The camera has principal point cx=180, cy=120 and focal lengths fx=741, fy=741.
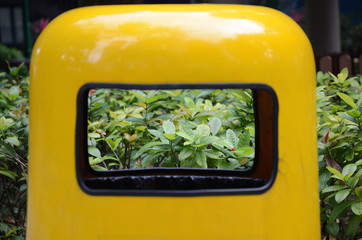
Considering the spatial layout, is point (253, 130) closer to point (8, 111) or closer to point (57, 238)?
point (57, 238)

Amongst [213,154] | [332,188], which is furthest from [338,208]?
[213,154]

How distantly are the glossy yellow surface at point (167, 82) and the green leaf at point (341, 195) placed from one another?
36 cm

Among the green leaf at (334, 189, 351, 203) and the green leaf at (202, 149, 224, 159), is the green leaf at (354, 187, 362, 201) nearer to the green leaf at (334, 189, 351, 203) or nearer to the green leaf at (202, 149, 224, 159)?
the green leaf at (334, 189, 351, 203)

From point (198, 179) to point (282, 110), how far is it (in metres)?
0.78

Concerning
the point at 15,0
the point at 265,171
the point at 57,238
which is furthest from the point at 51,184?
the point at 15,0

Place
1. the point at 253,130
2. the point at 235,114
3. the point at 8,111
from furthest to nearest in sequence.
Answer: the point at 8,111 → the point at 235,114 → the point at 253,130

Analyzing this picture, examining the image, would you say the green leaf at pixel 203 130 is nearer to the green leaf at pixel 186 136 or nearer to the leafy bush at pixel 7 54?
the green leaf at pixel 186 136

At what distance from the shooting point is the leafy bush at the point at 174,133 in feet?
9.95

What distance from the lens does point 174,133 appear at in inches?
120

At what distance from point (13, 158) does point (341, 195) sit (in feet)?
5.25

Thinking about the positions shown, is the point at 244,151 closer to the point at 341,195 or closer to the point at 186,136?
the point at 186,136

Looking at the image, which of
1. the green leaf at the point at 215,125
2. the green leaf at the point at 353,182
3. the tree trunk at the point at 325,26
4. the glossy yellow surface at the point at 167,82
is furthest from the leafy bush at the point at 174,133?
the tree trunk at the point at 325,26

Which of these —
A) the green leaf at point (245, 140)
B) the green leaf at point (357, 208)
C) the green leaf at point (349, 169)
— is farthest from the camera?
the green leaf at point (245, 140)

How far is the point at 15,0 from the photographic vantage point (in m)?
20.0
